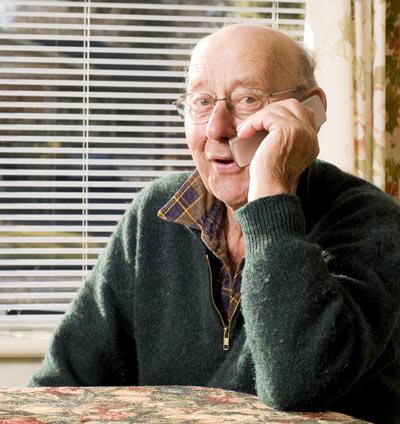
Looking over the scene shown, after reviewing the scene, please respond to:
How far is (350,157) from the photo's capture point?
8.29 feet

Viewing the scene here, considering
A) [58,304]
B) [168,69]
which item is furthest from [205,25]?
[58,304]

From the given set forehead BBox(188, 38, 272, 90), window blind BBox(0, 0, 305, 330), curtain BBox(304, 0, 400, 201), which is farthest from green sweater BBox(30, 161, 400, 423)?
window blind BBox(0, 0, 305, 330)

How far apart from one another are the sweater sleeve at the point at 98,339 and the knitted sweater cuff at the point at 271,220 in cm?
49

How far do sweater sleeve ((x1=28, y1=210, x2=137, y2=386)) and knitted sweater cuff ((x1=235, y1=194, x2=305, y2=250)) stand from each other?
49 centimetres

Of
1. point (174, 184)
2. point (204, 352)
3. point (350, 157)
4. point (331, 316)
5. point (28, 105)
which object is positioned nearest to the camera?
point (331, 316)

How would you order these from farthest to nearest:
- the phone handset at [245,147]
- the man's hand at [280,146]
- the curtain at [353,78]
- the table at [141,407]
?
the curtain at [353,78], the phone handset at [245,147], the man's hand at [280,146], the table at [141,407]

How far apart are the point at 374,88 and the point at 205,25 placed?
0.64 meters

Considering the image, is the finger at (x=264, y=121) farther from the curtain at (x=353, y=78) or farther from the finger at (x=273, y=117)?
the curtain at (x=353, y=78)

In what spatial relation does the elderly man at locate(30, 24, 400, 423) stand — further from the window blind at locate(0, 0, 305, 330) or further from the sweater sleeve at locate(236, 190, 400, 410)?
the window blind at locate(0, 0, 305, 330)

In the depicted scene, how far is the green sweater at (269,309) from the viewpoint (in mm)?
1269

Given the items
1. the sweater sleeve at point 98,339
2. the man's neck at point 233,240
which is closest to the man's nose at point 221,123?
the man's neck at point 233,240

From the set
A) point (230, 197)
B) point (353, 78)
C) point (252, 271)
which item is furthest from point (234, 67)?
point (353, 78)

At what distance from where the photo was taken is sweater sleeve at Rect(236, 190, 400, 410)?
1.26 m

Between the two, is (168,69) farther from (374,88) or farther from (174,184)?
(174,184)
